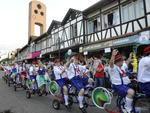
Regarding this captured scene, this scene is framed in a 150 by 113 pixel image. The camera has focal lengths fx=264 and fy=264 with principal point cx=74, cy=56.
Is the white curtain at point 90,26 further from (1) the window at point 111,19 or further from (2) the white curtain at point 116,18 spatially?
(2) the white curtain at point 116,18

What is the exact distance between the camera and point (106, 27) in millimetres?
21797

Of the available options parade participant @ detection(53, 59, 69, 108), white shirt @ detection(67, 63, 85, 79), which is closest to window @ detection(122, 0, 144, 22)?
parade participant @ detection(53, 59, 69, 108)

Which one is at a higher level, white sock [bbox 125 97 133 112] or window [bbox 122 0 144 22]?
window [bbox 122 0 144 22]

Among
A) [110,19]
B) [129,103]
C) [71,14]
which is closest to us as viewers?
[129,103]

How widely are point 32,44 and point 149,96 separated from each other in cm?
4311

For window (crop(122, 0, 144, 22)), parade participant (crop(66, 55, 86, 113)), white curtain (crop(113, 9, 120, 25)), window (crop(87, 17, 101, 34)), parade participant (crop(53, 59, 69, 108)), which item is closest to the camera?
parade participant (crop(66, 55, 86, 113))

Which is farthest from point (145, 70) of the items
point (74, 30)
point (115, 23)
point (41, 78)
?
point (74, 30)

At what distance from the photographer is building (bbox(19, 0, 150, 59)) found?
1734 cm

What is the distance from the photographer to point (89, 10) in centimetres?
2411

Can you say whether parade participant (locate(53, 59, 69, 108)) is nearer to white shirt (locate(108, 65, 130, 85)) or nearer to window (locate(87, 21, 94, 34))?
white shirt (locate(108, 65, 130, 85))

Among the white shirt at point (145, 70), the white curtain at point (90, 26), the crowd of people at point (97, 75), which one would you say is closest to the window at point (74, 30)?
the white curtain at point (90, 26)

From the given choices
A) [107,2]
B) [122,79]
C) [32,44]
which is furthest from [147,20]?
[32,44]

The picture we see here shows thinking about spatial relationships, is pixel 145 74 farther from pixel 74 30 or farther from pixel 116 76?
pixel 74 30

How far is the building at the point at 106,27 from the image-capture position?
17344 mm
